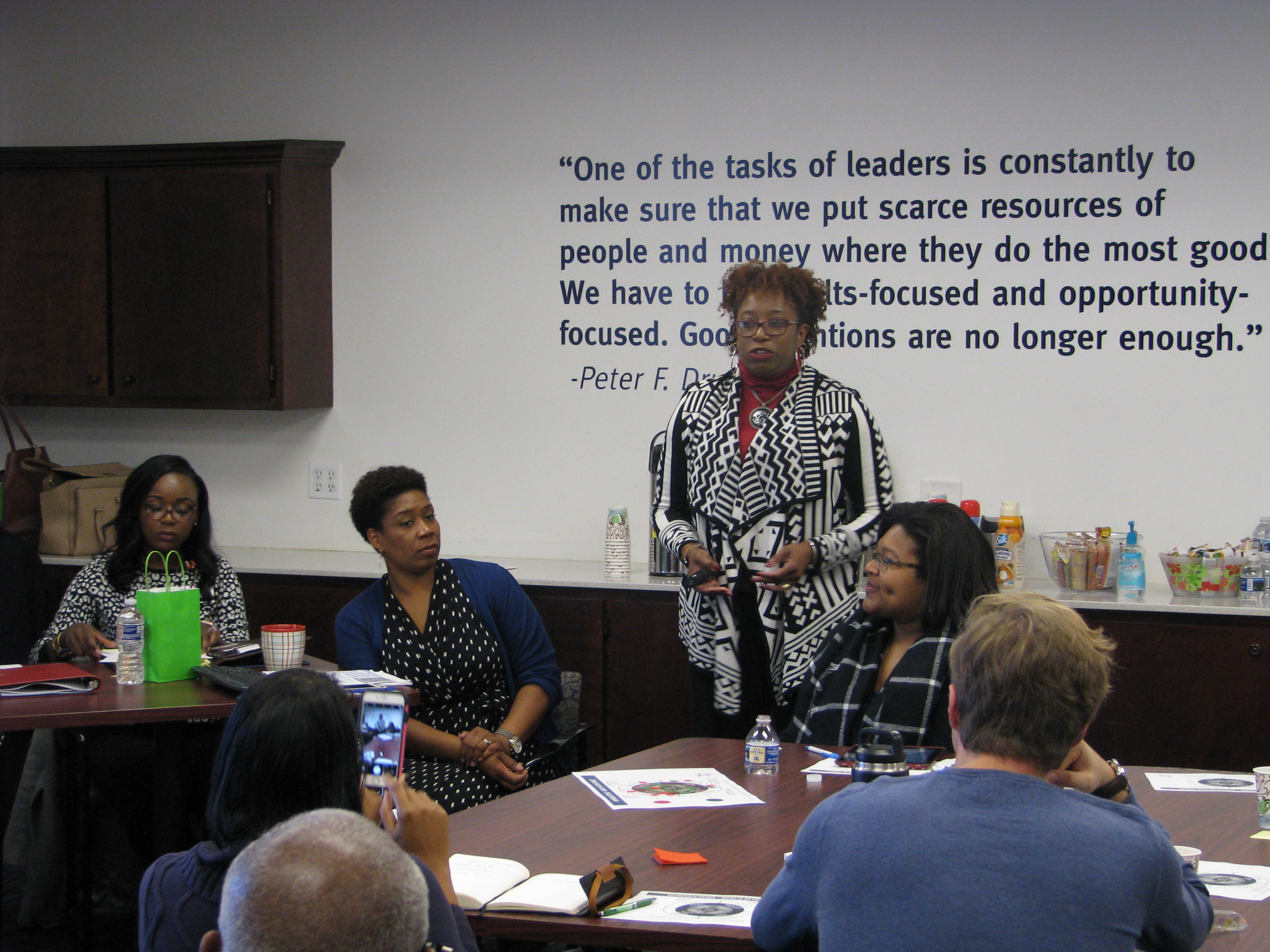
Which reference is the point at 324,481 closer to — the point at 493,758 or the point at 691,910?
the point at 493,758

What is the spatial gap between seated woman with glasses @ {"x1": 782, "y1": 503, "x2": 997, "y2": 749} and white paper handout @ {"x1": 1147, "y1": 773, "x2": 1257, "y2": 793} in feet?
1.34

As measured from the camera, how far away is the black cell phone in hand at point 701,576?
350cm

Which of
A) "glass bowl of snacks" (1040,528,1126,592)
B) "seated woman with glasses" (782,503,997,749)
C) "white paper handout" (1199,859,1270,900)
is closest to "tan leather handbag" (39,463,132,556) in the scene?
"seated woman with glasses" (782,503,997,749)

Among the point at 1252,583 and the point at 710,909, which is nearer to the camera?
the point at 710,909

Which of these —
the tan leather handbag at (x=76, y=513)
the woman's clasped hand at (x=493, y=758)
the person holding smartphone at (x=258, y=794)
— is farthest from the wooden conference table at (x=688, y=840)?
the tan leather handbag at (x=76, y=513)

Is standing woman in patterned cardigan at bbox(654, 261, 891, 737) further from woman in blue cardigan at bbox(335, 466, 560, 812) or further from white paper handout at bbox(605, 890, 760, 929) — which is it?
white paper handout at bbox(605, 890, 760, 929)

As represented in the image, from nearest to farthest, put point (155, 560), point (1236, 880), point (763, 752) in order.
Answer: point (1236, 880) < point (763, 752) < point (155, 560)

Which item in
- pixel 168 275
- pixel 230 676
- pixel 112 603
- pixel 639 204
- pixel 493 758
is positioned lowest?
pixel 493 758

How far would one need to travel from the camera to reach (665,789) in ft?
8.24

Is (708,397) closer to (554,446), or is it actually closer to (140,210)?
(554,446)

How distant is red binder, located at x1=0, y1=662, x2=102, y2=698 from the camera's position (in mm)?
2938

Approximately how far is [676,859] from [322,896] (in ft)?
3.19

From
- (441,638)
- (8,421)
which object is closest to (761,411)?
(441,638)

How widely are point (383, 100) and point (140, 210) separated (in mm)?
970
